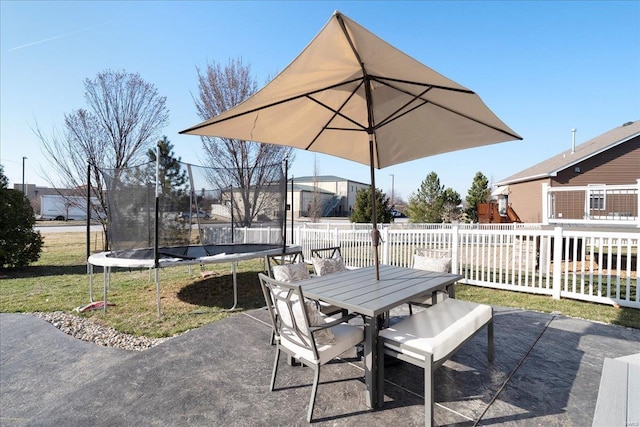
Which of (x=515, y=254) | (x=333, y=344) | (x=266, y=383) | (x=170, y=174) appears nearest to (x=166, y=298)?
(x=170, y=174)

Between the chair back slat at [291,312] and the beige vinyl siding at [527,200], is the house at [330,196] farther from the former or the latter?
the chair back slat at [291,312]

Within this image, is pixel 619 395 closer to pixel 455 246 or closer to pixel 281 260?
pixel 281 260

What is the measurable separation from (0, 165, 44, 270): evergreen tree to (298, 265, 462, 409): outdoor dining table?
9.06 m

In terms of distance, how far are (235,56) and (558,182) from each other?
49.7 ft

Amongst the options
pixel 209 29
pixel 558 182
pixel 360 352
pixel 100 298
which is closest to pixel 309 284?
pixel 360 352

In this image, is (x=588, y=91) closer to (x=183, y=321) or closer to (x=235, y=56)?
(x=235, y=56)

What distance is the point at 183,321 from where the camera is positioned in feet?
12.7

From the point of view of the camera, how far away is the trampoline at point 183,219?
4.45 meters

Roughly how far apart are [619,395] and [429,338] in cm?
97

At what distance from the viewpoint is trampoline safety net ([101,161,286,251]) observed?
465 cm

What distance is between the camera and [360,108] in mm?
3260

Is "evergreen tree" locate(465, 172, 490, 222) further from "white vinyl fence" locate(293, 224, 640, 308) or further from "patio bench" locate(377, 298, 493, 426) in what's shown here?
"patio bench" locate(377, 298, 493, 426)

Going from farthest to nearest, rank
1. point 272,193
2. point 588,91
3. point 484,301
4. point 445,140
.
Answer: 1. point 588,91
2. point 272,193
3. point 484,301
4. point 445,140

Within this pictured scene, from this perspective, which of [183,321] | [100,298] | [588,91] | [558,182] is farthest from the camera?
[558,182]
